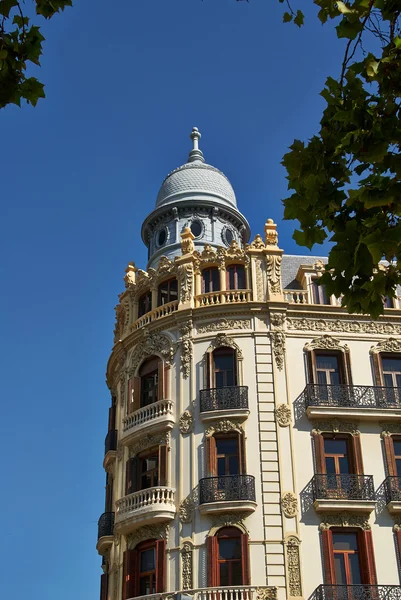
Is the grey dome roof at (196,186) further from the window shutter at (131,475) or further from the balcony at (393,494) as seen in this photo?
the balcony at (393,494)

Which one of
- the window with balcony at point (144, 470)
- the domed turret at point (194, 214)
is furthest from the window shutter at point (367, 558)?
the domed turret at point (194, 214)

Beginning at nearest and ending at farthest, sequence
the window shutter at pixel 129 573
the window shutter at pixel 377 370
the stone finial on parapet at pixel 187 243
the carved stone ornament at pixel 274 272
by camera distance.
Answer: the window shutter at pixel 129 573 < the window shutter at pixel 377 370 < the carved stone ornament at pixel 274 272 < the stone finial on parapet at pixel 187 243

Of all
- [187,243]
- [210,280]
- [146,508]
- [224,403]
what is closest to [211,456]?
[224,403]

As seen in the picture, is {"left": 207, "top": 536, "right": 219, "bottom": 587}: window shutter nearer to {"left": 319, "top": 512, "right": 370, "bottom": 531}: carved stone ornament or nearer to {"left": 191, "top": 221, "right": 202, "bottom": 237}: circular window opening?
{"left": 319, "top": 512, "right": 370, "bottom": 531}: carved stone ornament

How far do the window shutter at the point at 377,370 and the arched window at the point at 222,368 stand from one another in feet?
17.9

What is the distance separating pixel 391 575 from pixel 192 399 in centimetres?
947

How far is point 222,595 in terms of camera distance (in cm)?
2766

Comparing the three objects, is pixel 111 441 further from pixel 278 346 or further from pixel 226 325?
pixel 278 346

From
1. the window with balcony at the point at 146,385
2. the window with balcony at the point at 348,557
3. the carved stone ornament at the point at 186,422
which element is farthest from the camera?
the window with balcony at the point at 146,385

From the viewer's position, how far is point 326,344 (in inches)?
1287

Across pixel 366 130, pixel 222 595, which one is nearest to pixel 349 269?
pixel 366 130

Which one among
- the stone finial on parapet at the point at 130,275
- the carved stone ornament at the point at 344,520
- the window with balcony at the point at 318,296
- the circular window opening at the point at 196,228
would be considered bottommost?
the carved stone ornament at the point at 344,520

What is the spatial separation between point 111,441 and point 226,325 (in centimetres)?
716

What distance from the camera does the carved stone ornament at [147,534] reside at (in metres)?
29.8
